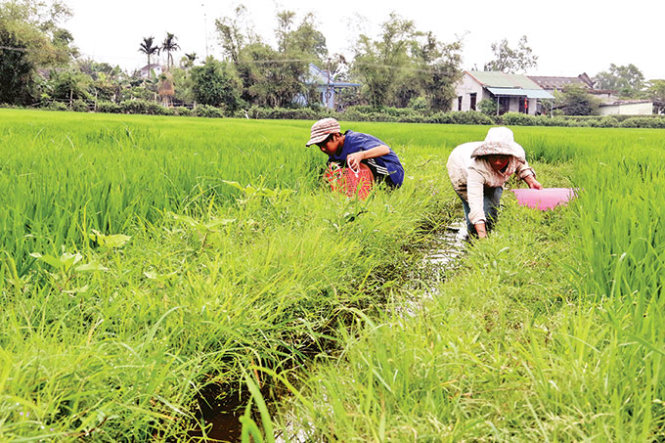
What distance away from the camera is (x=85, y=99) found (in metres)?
29.6

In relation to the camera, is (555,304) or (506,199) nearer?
(555,304)

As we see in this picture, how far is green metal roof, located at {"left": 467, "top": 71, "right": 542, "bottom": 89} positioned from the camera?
3738 centimetres

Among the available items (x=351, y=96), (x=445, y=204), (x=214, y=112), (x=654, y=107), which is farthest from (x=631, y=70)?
(x=445, y=204)

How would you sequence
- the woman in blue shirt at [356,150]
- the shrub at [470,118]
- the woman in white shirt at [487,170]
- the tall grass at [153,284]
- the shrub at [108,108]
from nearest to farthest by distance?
the tall grass at [153,284] < the woman in white shirt at [487,170] < the woman in blue shirt at [356,150] < the shrub at [108,108] < the shrub at [470,118]

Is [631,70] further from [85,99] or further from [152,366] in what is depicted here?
[152,366]

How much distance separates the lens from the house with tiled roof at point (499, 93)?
3609cm

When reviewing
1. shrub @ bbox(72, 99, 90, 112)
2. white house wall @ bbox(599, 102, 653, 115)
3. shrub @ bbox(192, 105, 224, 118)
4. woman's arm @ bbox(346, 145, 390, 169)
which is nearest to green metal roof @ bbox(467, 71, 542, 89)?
white house wall @ bbox(599, 102, 653, 115)

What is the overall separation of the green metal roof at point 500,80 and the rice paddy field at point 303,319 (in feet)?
120

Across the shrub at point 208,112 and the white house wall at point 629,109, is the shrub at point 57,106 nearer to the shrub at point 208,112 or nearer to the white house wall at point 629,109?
the shrub at point 208,112

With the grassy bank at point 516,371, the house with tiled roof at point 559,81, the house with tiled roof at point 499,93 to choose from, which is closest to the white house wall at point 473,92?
the house with tiled roof at point 499,93

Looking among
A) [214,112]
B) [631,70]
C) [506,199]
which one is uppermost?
[631,70]

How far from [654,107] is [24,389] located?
Answer: 171 feet

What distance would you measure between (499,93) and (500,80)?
4200 mm

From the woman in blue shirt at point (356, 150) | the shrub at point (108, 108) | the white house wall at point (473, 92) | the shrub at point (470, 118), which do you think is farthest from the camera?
the white house wall at point (473, 92)
